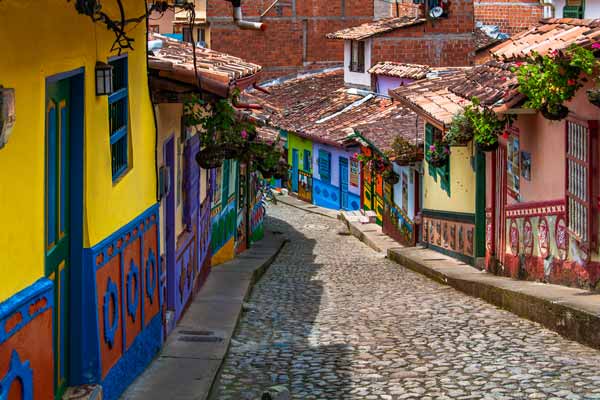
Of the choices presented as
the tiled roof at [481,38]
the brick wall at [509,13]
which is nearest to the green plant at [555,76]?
the tiled roof at [481,38]

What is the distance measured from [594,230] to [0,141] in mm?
8271

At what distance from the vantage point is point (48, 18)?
6062 millimetres

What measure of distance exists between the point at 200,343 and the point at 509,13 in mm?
31389

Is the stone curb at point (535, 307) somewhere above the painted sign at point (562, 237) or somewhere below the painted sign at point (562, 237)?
below

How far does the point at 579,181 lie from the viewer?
12461 mm

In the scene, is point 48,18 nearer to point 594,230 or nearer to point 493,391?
point 493,391

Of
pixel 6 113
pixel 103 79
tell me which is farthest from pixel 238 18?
pixel 6 113

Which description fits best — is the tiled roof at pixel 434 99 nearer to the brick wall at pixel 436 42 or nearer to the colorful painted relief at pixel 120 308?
the colorful painted relief at pixel 120 308

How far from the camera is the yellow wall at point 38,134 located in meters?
5.30

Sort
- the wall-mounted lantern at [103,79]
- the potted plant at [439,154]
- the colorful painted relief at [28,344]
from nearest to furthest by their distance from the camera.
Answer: the colorful painted relief at [28,344] < the wall-mounted lantern at [103,79] < the potted plant at [439,154]

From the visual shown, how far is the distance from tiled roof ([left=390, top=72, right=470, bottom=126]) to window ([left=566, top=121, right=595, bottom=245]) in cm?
455

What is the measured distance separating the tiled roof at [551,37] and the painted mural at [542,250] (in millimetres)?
1928

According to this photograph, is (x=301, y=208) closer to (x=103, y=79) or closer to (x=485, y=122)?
(x=485, y=122)

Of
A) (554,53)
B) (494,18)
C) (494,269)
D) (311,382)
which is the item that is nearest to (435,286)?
(494,269)
